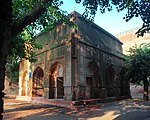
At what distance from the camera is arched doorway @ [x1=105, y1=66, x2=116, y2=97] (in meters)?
18.2

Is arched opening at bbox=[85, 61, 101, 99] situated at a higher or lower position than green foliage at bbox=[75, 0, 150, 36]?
lower

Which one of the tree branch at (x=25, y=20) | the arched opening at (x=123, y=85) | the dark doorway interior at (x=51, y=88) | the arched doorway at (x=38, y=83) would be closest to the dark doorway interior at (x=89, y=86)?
the dark doorway interior at (x=51, y=88)

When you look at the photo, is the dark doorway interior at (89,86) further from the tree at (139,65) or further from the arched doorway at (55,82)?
the tree at (139,65)

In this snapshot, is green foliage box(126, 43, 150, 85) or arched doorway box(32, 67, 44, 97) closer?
green foliage box(126, 43, 150, 85)

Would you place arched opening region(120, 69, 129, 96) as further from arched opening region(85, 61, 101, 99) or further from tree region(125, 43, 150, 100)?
arched opening region(85, 61, 101, 99)

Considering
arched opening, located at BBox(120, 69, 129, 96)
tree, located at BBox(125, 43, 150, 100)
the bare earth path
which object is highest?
tree, located at BBox(125, 43, 150, 100)

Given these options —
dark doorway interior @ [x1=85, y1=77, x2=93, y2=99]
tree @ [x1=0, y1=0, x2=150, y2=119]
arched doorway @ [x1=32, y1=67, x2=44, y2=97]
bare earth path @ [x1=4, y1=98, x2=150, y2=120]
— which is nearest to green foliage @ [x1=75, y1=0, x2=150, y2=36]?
tree @ [x1=0, y1=0, x2=150, y2=119]

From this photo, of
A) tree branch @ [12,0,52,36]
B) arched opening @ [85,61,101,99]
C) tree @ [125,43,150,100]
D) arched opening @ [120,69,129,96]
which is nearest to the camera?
tree branch @ [12,0,52,36]

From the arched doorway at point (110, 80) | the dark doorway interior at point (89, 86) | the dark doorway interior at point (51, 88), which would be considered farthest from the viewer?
the arched doorway at point (110, 80)

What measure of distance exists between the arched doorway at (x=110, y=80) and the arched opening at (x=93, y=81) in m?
2.68

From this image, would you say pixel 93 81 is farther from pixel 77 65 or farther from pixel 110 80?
pixel 110 80

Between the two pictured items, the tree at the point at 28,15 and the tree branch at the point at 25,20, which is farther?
the tree branch at the point at 25,20

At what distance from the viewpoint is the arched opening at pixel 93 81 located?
1509cm

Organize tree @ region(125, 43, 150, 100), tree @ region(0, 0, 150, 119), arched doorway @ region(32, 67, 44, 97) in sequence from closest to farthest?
tree @ region(0, 0, 150, 119), tree @ region(125, 43, 150, 100), arched doorway @ region(32, 67, 44, 97)
